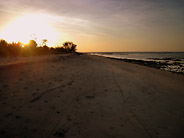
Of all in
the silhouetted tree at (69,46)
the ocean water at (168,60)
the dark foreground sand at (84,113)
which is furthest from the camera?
the silhouetted tree at (69,46)

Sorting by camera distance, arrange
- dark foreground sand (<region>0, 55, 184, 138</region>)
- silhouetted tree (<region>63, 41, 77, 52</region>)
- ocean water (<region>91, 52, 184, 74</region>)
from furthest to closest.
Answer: silhouetted tree (<region>63, 41, 77, 52</region>)
ocean water (<region>91, 52, 184, 74</region>)
dark foreground sand (<region>0, 55, 184, 138</region>)

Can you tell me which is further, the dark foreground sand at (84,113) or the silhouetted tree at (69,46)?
the silhouetted tree at (69,46)

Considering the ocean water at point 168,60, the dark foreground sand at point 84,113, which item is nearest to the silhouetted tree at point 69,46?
the ocean water at point 168,60

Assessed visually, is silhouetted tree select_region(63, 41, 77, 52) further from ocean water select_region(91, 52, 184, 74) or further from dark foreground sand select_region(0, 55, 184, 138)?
dark foreground sand select_region(0, 55, 184, 138)

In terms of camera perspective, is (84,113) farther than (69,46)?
No

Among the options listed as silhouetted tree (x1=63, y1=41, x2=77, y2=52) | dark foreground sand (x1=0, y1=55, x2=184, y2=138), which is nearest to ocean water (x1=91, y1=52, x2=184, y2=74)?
dark foreground sand (x1=0, y1=55, x2=184, y2=138)

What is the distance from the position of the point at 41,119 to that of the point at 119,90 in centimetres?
305

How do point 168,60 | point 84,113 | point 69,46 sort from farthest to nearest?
1. point 69,46
2. point 168,60
3. point 84,113

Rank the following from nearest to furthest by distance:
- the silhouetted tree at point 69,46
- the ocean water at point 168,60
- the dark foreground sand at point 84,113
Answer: the dark foreground sand at point 84,113
the ocean water at point 168,60
the silhouetted tree at point 69,46

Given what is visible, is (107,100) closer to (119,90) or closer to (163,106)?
(119,90)

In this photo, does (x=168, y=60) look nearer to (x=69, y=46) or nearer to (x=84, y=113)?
(x=84, y=113)

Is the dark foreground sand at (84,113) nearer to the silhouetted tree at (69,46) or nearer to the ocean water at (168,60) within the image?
the ocean water at (168,60)

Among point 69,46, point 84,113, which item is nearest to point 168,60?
point 84,113

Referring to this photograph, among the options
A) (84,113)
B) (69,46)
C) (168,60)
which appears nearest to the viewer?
Result: (84,113)
